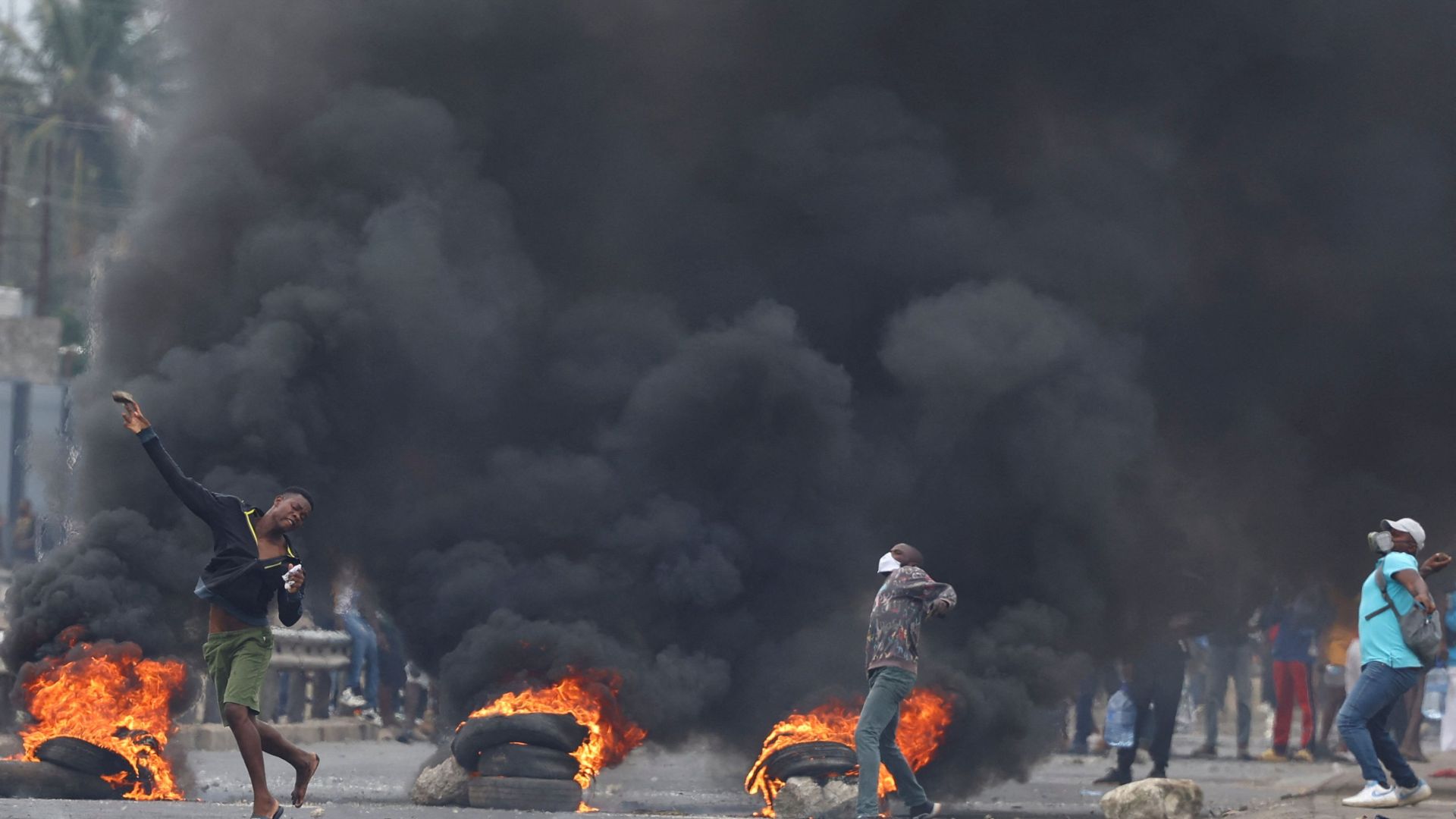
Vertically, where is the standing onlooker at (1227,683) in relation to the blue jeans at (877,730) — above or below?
above

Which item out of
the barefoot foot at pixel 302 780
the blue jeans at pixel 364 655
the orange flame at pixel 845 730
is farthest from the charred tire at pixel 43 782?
the blue jeans at pixel 364 655

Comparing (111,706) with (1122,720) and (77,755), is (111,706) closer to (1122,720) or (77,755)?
(77,755)

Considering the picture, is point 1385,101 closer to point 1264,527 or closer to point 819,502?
point 1264,527

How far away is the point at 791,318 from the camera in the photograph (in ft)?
50.7

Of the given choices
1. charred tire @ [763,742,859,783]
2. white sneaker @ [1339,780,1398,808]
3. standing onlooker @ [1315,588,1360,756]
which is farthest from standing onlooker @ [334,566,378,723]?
white sneaker @ [1339,780,1398,808]

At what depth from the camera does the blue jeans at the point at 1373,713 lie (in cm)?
1012

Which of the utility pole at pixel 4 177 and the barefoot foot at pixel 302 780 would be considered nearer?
the barefoot foot at pixel 302 780

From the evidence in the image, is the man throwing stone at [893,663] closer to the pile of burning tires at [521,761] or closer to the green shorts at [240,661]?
the pile of burning tires at [521,761]

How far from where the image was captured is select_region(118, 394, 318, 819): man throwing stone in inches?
348

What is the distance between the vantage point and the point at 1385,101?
17.0 m

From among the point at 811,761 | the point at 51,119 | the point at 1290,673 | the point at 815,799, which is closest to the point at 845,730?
the point at 811,761

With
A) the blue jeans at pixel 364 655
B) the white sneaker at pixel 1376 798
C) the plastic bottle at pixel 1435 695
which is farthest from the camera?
the blue jeans at pixel 364 655

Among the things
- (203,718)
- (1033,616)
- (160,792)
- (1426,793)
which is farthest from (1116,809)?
(203,718)

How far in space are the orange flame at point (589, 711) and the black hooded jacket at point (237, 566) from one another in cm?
324
